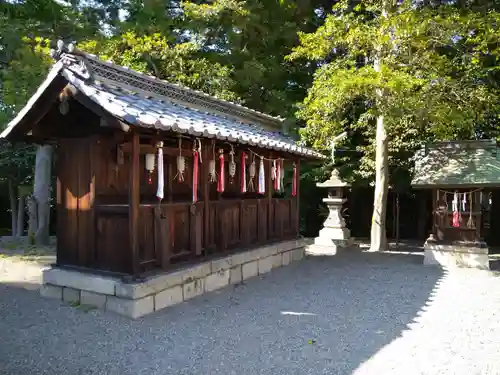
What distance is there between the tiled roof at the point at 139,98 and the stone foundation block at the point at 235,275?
277cm

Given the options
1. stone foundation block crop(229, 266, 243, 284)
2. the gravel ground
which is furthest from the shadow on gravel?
stone foundation block crop(229, 266, 243, 284)

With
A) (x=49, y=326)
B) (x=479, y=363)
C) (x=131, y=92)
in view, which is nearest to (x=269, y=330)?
(x=479, y=363)

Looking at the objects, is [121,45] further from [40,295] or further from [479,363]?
[479,363]

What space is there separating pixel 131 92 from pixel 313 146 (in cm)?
751

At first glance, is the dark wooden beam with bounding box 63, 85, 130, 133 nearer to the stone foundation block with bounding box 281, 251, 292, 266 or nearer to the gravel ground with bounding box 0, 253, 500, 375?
the gravel ground with bounding box 0, 253, 500, 375

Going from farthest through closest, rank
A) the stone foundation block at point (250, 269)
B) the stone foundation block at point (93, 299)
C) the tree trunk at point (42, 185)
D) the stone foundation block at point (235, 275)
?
the tree trunk at point (42, 185), the stone foundation block at point (250, 269), the stone foundation block at point (235, 275), the stone foundation block at point (93, 299)

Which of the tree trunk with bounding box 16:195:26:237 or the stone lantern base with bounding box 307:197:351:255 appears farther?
the tree trunk with bounding box 16:195:26:237

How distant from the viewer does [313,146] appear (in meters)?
13.7

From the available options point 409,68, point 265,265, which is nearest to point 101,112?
point 265,265

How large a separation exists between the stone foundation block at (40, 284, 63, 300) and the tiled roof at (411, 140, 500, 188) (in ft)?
30.4

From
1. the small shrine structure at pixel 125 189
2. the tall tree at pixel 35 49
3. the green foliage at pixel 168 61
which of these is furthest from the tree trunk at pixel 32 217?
the small shrine structure at pixel 125 189

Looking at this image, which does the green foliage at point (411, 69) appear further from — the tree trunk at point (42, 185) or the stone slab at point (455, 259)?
the tree trunk at point (42, 185)

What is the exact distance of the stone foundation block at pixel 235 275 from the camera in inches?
345

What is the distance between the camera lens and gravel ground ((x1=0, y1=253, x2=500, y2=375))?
459 centimetres
